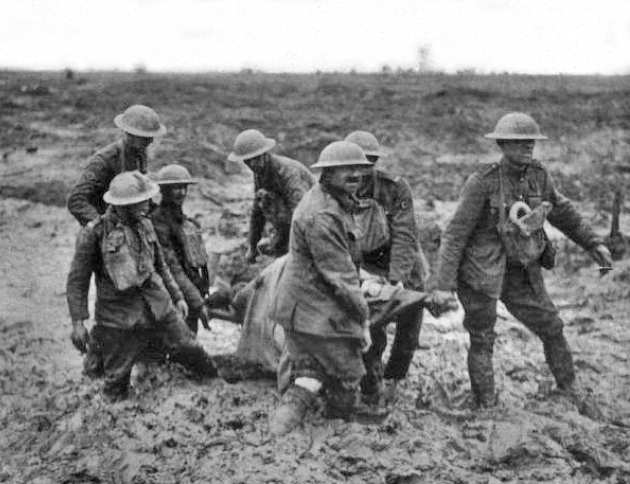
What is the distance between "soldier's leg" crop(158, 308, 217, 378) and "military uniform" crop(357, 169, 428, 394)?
119cm

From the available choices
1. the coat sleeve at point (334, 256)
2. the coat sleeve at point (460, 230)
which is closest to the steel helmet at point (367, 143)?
the coat sleeve at point (460, 230)

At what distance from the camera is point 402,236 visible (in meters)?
4.94

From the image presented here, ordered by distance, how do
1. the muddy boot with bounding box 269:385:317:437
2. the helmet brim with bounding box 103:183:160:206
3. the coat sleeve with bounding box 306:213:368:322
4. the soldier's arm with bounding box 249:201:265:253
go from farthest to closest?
1. the soldier's arm with bounding box 249:201:265:253
2. the helmet brim with bounding box 103:183:160:206
3. the muddy boot with bounding box 269:385:317:437
4. the coat sleeve with bounding box 306:213:368:322

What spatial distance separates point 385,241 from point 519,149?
1.07 metres

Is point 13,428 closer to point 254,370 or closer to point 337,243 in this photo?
point 254,370

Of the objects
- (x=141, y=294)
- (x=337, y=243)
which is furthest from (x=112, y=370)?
(x=337, y=243)

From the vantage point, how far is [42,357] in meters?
6.43

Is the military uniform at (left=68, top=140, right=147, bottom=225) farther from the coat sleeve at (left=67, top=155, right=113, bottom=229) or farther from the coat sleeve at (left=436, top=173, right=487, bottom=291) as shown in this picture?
the coat sleeve at (left=436, top=173, right=487, bottom=291)

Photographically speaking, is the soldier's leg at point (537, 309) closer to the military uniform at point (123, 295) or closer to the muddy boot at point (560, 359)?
the muddy boot at point (560, 359)

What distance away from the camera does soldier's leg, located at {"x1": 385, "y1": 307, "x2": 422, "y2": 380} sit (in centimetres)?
505

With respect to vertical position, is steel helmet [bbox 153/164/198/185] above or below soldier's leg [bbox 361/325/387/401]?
above

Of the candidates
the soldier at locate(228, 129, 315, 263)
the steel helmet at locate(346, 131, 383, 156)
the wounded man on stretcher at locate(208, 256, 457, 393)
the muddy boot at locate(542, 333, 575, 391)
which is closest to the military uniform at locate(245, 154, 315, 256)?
the soldier at locate(228, 129, 315, 263)

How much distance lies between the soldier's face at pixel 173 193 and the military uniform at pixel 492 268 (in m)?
2.06

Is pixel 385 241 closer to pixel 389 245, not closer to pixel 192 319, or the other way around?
pixel 389 245
